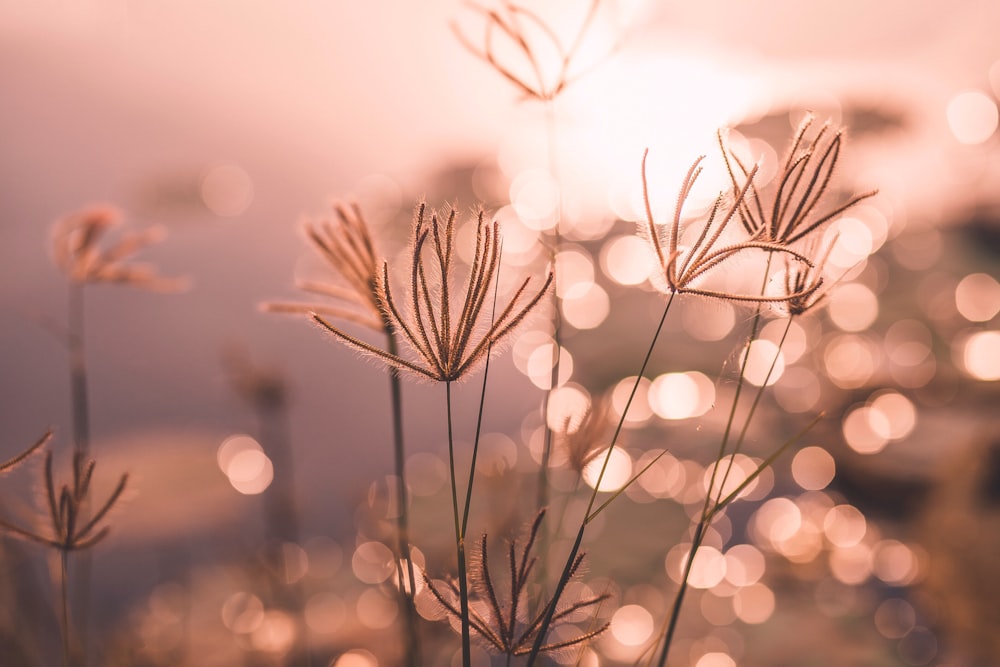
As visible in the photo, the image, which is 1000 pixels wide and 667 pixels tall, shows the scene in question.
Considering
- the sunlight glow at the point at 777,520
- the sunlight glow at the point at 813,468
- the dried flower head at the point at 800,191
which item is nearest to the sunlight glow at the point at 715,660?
the sunlight glow at the point at 777,520

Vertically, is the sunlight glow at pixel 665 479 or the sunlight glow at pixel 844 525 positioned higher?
the sunlight glow at pixel 665 479

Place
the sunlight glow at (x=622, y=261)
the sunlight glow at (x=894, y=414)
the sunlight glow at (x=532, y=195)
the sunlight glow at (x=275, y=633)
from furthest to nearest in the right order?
1. the sunlight glow at (x=622, y=261)
2. the sunlight glow at (x=532, y=195)
3. the sunlight glow at (x=894, y=414)
4. the sunlight glow at (x=275, y=633)

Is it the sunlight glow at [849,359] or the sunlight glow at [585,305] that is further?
the sunlight glow at [585,305]

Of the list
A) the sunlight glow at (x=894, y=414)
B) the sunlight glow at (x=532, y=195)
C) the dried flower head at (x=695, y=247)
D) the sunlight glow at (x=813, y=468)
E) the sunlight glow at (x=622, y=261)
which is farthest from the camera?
the sunlight glow at (x=622, y=261)

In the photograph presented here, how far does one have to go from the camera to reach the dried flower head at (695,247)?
291 millimetres

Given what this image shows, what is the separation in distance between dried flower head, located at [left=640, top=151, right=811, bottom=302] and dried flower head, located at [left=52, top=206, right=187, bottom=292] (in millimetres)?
356

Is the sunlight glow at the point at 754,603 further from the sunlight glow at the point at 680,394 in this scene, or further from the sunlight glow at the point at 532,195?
the sunlight glow at the point at 532,195

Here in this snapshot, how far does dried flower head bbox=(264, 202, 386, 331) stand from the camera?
0.37m

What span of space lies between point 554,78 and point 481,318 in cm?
19

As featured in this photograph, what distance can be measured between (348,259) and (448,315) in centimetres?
11

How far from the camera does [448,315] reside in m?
0.30

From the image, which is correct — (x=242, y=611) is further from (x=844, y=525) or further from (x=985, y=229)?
(x=985, y=229)

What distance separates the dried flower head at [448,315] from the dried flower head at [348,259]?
67 millimetres

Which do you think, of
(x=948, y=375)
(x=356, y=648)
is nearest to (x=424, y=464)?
(x=356, y=648)
